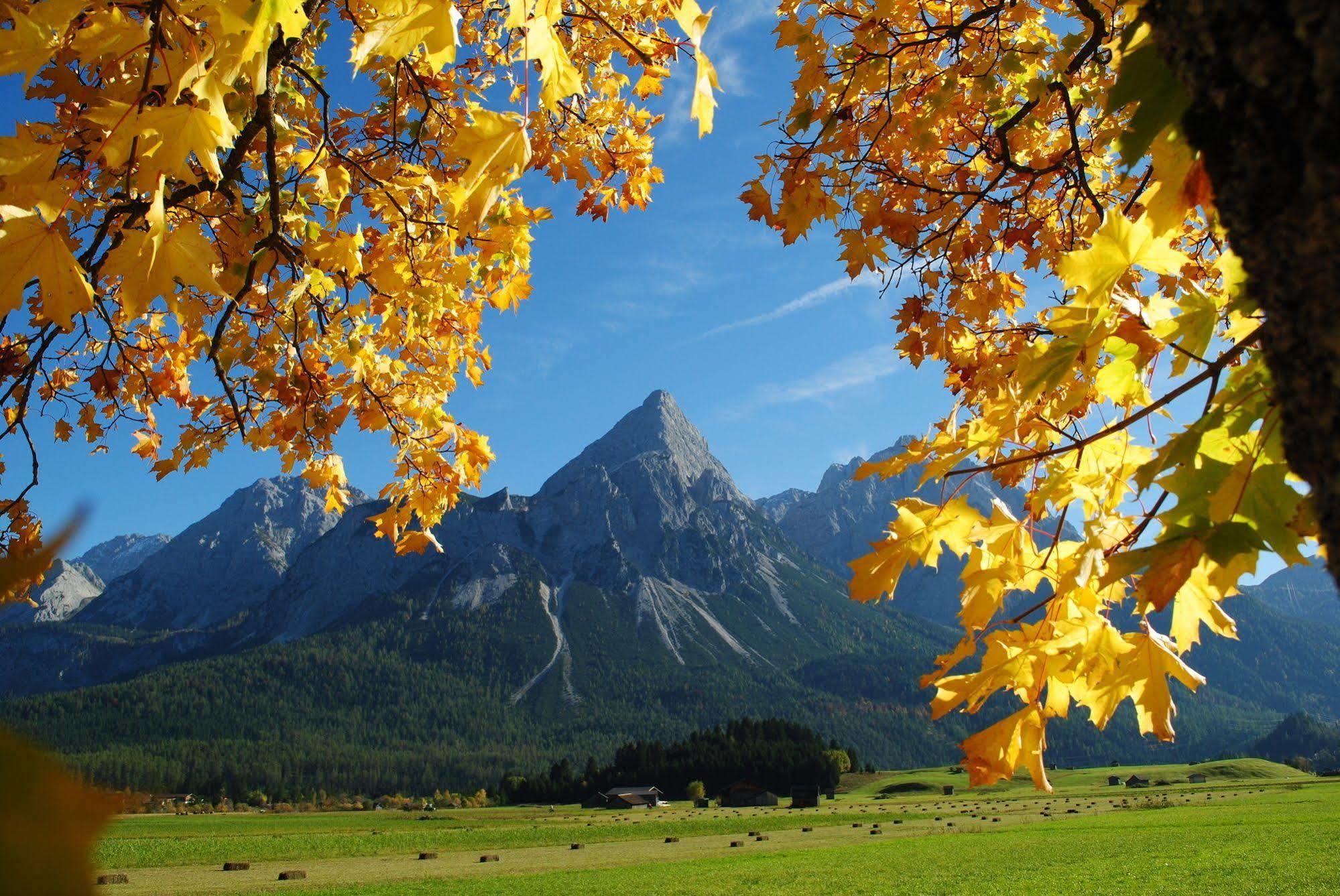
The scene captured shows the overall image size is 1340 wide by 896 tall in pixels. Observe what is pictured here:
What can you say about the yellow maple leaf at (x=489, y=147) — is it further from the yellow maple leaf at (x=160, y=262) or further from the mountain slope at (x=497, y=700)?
the mountain slope at (x=497, y=700)

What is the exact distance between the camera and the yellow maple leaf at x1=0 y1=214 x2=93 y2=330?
1349mm

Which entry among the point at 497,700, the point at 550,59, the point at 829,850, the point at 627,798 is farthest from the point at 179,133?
the point at 497,700

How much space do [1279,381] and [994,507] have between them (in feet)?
3.74

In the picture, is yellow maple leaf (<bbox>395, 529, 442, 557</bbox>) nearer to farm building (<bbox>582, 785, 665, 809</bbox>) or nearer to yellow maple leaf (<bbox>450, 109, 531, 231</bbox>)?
yellow maple leaf (<bbox>450, 109, 531, 231</bbox>)

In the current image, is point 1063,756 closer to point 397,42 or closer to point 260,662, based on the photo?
point 260,662

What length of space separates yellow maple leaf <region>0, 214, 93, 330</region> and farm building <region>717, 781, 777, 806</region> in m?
67.2

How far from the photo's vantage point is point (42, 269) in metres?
1.40

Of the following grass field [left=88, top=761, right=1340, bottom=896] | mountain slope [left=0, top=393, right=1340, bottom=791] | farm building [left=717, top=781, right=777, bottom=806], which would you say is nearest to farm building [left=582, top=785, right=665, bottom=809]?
farm building [left=717, top=781, right=777, bottom=806]

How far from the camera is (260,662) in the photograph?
16288 centimetres

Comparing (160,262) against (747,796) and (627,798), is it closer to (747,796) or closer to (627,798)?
(747,796)

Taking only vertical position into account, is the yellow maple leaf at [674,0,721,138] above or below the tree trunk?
above

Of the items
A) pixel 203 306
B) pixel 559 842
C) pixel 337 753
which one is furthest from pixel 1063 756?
pixel 203 306

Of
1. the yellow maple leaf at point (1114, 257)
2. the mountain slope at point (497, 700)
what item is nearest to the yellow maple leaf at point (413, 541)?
the yellow maple leaf at point (1114, 257)

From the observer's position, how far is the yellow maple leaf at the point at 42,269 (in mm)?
1349
